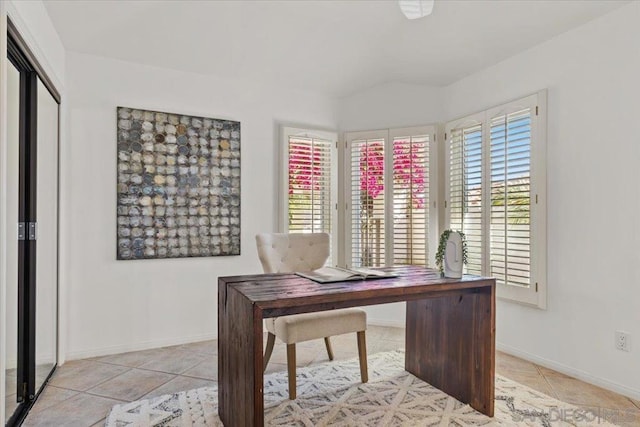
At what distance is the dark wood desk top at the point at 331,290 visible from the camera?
177 centimetres

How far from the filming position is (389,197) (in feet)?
13.2

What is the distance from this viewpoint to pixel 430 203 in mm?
3908

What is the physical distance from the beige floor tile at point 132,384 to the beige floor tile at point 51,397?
5.0 inches

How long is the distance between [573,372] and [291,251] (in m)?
2.14

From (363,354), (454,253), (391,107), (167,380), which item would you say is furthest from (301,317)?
(391,107)

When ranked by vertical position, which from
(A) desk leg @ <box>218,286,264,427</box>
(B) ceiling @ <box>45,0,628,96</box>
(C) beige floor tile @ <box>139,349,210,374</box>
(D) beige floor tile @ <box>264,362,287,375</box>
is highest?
(B) ceiling @ <box>45,0,628,96</box>

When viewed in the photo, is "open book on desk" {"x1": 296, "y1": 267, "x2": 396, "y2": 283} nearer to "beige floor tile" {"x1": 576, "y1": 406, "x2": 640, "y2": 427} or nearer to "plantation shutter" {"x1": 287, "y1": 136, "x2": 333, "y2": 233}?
"beige floor tile" {"x1": 576, "y1": 406, "x2": 640, "y2": 427}

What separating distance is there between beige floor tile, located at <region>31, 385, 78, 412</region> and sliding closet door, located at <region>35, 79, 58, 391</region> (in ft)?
0.21

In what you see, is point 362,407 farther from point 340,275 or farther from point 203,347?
point 203,347

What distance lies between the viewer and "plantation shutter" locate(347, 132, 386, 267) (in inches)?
160

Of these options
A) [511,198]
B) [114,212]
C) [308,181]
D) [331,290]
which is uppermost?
[308,181]

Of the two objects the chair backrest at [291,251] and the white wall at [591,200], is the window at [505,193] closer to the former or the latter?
the white wall at [591,200]

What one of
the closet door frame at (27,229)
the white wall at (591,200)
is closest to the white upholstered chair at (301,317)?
the closet door frame at (27,229)

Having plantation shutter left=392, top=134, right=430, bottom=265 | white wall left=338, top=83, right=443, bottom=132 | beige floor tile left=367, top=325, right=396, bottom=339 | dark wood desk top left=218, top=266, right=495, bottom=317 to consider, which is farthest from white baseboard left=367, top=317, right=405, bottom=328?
white wall left=338, top=83, right=443, bottom=132
